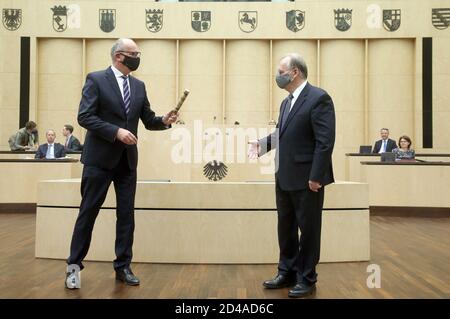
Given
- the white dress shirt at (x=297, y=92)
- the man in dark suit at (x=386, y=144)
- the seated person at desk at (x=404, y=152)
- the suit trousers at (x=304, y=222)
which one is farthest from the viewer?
the man in dark suit at (x=386, y=144)

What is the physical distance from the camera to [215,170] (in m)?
5.72

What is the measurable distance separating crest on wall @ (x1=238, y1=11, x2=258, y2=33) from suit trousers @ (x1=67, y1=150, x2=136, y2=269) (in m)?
9.03

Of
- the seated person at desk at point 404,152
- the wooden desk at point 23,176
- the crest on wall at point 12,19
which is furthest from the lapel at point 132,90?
the crest on wall at point 12,19

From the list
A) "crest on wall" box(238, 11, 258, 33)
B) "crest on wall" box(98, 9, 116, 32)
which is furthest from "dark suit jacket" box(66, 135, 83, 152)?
"crest on wall" box(238, 11, 258, 33)

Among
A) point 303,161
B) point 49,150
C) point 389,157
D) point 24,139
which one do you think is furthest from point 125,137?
point 24,139

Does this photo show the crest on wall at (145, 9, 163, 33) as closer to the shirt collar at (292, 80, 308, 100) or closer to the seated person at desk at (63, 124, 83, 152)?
the seated person at desk at (63, 124, 83, 152)

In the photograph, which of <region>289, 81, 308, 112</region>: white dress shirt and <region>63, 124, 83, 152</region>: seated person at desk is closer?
<region>289, 81, 308, 112</region>: white dress shirt

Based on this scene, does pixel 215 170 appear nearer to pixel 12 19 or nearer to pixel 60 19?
pixel 60 19

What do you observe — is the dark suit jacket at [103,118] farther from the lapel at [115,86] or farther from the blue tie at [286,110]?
the blue tie at [286,110]

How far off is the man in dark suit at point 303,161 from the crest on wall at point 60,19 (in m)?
9.73

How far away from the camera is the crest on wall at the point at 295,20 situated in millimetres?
11820

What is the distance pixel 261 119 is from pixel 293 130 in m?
8.85

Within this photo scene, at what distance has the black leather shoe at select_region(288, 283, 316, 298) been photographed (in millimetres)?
3143
